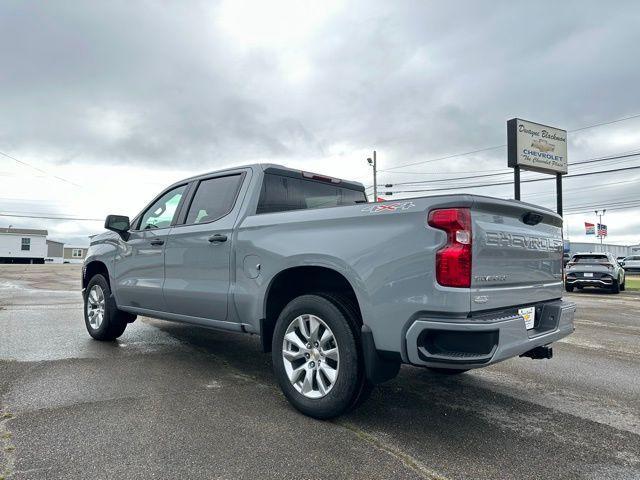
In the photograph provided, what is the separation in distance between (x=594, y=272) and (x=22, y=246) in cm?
6215

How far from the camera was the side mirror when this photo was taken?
566cm

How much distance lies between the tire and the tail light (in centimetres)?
76

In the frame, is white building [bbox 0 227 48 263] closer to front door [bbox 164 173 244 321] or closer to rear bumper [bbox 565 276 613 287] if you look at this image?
rear bumper [bbox 565 276 613 287]

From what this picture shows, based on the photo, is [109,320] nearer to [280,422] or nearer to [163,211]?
[163,211]

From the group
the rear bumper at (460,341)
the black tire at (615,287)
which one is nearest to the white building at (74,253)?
the black tire at (615,287)

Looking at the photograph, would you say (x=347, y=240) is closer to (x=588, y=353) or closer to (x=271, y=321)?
(x=271, y=321)

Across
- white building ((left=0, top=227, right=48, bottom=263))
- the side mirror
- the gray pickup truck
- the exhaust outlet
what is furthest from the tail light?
white building ((left=0, top=227, right=48, bottom=263))

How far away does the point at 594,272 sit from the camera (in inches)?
651

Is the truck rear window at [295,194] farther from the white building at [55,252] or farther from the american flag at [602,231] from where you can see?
the white building at [55,252]

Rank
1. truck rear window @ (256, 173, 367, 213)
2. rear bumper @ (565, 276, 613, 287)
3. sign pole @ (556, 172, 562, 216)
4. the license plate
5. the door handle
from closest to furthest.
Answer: the license plate, the door handle, truck rear window @ (256, 173, 367, 213), rear bumper @ (565, 276, 613, 287), sign pole @ (556, 172, 562, 216)

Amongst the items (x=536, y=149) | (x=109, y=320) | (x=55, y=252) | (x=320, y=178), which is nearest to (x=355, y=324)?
(x=320, y=178)

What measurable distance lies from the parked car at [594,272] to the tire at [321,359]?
16.0 m

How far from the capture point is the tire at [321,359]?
3195 mm

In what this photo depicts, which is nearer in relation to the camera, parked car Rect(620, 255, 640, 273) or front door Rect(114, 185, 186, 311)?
front door Rect(114, 185, 186, 311)
